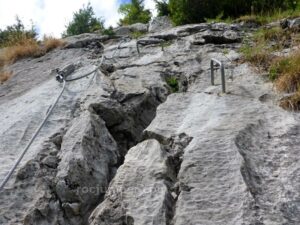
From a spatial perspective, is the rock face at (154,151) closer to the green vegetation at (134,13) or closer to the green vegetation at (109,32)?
the green vegetation at (109,32)

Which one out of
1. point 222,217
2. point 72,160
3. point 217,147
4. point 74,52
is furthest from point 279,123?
point 74,52

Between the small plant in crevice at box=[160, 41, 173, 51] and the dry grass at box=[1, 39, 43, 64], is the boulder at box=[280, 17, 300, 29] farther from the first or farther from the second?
the dry grass at box=[1, 39, 43, 64]

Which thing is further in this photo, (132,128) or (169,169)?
(132,128)

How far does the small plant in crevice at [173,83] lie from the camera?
22.5 ft

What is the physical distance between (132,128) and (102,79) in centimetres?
148

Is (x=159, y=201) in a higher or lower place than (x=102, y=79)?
lower

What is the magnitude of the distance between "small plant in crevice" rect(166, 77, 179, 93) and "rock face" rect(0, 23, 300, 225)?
0.02 m

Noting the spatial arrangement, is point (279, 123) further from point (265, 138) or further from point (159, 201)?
point (159, 201)

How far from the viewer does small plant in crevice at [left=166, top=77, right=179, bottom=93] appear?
686cm

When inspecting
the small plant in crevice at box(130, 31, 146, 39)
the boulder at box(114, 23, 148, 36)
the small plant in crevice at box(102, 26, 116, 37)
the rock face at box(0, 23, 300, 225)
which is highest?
the small plant in crevice at box(102, 26, 116, 37)

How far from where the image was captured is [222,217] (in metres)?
3.78

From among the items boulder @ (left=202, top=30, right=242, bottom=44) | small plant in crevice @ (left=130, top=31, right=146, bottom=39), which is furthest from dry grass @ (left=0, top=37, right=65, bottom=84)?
boulder @ (left=202, top=30, right=242, bottom=44)

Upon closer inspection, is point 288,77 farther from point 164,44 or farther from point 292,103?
point 164,44

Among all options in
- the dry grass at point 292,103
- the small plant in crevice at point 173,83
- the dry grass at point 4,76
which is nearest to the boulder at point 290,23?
the small plant in crevice at point 173,83
